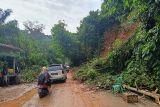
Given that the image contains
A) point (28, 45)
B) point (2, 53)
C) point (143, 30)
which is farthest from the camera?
point (28, 45)

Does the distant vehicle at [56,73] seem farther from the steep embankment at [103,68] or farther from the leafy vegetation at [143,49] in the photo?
the leafy vegetation at [143,49]

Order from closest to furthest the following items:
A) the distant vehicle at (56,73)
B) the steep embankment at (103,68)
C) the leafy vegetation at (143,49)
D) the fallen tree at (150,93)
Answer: the fallen tree at (150,93) → the leafy vegetation at (143,49) → the steep embankment at (103,68) → the distant vehicle at (56,73)

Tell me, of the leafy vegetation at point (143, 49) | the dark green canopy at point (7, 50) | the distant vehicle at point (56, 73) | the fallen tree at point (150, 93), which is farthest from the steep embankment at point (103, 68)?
the dark green canopy at point (7, 50)

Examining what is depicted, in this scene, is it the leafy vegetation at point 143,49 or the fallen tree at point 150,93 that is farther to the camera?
the leafy vegetation at point 143,49

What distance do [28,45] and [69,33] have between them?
8.07 metres

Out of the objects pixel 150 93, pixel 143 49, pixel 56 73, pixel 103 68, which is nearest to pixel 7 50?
pixel 56 73

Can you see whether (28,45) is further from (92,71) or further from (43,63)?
(92,71)

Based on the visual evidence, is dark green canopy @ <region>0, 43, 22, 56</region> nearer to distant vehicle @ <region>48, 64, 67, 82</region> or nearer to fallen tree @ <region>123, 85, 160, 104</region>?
distant vehicle @ <region>48, 64, 67, 82</region>

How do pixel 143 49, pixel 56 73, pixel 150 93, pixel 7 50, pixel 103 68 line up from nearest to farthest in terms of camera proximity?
pixel 150 93 < pixel 143 49 < pixel 103 68 < pixel 56 73 < pixel 7 50

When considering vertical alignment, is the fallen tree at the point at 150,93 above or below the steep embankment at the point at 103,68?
below

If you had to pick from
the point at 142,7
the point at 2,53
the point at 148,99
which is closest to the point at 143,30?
the point at 142,7

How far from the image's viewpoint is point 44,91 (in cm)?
1838

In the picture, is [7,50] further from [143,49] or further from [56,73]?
[143,49]

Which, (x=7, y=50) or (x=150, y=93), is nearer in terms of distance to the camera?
(x=150, y=93)
